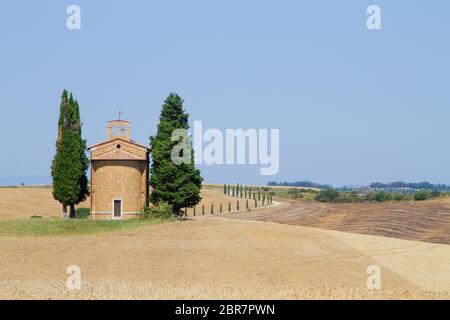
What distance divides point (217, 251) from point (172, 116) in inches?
864

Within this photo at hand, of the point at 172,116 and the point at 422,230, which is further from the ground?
the point at 172,116

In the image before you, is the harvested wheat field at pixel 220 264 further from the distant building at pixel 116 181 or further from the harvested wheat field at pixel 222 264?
the distant building at pixel 116 181

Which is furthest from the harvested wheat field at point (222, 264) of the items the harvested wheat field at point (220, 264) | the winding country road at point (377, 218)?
the winding country road at point (377, 218)

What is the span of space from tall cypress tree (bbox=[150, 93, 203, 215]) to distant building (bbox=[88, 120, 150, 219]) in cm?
150

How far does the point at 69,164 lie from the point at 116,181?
5.03 m

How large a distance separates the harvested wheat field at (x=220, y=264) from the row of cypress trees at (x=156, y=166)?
14.5 ft

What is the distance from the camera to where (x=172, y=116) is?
59.7 meters

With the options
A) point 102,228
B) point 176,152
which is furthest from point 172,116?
point 102,228

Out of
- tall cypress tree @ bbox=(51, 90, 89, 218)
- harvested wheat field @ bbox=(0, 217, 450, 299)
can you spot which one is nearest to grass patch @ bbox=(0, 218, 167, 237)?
harvested wheat field @ bbox=(0, 217, 450, 299)

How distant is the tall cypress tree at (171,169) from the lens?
58500 mm

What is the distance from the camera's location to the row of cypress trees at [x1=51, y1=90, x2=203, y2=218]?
58.6 meters

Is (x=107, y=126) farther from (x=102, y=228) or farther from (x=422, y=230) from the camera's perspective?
(x=422, y=230)

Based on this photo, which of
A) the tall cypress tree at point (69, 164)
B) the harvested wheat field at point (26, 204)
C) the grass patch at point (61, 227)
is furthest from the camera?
the harvested wheat field at point (26, 204)
